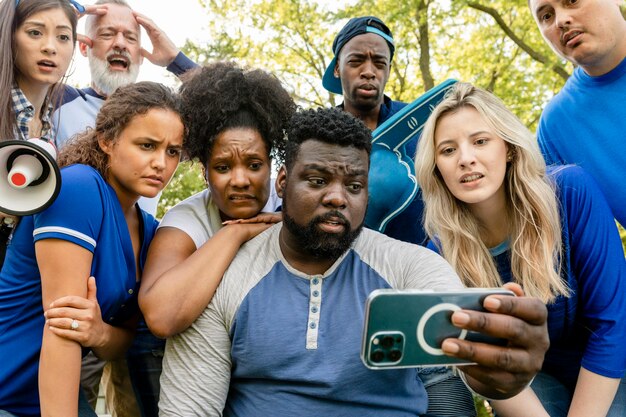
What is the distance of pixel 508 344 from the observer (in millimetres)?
2174

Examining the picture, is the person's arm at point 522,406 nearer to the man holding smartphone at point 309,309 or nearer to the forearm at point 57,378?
the man holding smartphone at point 309,309

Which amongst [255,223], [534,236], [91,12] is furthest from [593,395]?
[91,12]

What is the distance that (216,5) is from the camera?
57.1 ft

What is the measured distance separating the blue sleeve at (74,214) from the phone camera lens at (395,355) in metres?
1.42

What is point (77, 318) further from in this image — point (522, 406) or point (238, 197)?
point (522, 406)

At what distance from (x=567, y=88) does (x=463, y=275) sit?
172cm

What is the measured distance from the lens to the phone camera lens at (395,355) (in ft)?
6.79

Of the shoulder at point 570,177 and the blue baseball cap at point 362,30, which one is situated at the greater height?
the blue baseball cap at point 362,30

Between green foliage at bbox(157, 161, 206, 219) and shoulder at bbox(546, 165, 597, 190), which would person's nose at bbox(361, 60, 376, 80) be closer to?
shoulder at bbox(546, 165, 597, 190)

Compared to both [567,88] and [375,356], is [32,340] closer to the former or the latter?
[375,356]

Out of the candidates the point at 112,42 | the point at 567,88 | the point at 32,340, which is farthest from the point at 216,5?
the point at 32,340

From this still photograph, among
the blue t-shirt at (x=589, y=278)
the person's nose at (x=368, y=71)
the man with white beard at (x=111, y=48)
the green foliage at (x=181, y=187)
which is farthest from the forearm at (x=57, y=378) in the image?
the green foliage at (x=181, y=187)

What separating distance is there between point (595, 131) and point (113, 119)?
2.86m

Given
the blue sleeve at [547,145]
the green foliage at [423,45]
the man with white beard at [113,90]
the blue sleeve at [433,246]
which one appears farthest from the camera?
the green foliage at [423,45]
